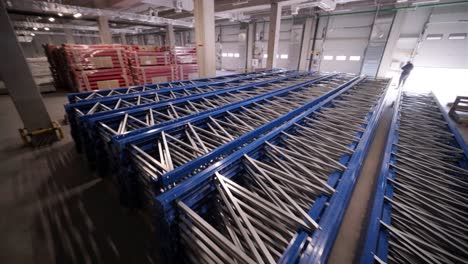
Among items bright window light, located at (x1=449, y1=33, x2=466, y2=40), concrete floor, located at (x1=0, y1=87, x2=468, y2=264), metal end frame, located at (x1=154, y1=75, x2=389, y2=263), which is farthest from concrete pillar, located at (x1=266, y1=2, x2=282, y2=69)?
bright window light, located at (x1=449, y1=33, x2=466, y2=40)

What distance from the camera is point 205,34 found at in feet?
22.2

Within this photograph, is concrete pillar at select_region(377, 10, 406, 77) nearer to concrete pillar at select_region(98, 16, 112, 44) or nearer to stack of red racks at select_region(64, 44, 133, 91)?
stack of red racks at select_region(64, 44, 133, 91)

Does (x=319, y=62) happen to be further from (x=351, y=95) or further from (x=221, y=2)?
(x=351, y=95)

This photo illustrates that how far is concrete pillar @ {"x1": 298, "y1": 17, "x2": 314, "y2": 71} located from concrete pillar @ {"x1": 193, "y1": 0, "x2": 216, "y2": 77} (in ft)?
33.0

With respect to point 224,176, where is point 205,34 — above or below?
above

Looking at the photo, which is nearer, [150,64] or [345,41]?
[150,64]

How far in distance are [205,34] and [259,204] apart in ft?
→ 22.8

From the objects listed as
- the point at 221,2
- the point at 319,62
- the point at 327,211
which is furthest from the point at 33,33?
the point at 327,211

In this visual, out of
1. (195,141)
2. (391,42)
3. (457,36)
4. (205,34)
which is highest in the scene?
(457,36)

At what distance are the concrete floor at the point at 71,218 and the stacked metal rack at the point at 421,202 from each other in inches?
19.8

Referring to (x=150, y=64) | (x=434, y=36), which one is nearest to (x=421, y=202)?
(x=150, y=64)

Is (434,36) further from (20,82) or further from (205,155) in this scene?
(20,82)

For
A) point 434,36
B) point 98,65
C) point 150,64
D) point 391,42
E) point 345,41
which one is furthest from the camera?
point 345,41

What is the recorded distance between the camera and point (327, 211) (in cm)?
146
